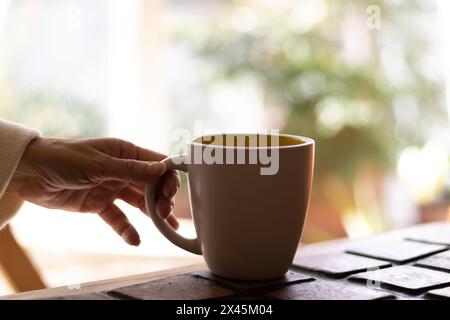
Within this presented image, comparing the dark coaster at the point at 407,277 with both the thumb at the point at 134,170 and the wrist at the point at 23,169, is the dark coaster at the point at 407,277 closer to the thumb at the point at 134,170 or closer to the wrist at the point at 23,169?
the thumb at the point at 134,170

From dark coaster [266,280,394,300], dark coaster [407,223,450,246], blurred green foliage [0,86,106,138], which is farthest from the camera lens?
blurred green foliage [0,86,106,138]

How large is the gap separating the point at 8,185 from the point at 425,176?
214cm

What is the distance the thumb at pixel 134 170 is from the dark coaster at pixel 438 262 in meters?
0.31

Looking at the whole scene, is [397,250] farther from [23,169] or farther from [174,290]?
[23,169]

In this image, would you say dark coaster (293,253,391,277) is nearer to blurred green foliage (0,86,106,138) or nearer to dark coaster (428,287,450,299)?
dark coaster (428,287,450,299)

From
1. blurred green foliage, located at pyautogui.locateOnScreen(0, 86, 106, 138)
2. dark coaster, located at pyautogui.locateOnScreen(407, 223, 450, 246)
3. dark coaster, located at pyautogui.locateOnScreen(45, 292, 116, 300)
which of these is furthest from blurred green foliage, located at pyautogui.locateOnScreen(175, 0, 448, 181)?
dark coaster, located at pyautogui.locateOnScreen(45, 292, 116, 300)

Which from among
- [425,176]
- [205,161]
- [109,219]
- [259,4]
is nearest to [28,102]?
[259,4]

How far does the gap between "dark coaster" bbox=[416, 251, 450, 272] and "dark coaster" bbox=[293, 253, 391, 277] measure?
0.14ft

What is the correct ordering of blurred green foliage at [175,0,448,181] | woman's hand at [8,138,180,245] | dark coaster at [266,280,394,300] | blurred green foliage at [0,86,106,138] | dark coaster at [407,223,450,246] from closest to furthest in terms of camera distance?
dark coaster at [266,280,394,300], woman's hand at [8,138,180,245], dark coaster at [407,223,450,246], blurred green foliage at [175,0,448,181], blurred green foliage at [0,86,106,138]

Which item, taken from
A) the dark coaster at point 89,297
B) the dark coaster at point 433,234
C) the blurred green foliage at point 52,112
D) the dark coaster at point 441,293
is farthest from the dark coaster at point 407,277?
the blurred green foliage at point 52,112

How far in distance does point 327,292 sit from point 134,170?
0.79 ft

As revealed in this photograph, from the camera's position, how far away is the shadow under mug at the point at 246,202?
0.68m

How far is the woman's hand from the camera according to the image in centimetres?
75

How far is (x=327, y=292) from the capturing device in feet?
2.20
